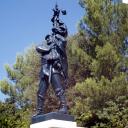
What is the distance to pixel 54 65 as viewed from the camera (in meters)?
8.71

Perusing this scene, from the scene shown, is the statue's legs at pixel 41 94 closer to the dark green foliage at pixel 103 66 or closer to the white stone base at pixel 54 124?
the white stone base at pixel 54 124

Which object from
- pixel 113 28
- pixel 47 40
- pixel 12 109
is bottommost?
Answer: pixel 47 40

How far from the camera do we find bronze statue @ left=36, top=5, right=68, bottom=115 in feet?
28.1

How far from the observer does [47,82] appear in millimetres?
8703

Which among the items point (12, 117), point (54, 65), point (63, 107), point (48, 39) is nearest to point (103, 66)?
point (12, 117)

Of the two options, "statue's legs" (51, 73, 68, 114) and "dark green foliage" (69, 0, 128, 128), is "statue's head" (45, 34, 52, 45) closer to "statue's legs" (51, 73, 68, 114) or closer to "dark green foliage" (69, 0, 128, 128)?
"statue's legs" (51, 73, 68, 114)

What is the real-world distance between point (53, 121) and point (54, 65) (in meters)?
1.32

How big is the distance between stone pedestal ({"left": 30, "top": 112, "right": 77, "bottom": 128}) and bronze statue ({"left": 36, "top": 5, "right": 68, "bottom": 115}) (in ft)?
0.78

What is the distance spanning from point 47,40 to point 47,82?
93 cm

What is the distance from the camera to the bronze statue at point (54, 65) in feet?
28.1

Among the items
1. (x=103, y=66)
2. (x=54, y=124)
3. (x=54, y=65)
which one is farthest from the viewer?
(x=103, y=66)

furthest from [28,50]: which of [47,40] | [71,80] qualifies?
Answer: [47,40]

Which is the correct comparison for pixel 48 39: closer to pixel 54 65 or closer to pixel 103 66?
pixel 54 65

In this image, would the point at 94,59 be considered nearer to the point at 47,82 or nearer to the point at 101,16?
the point at 101,16
